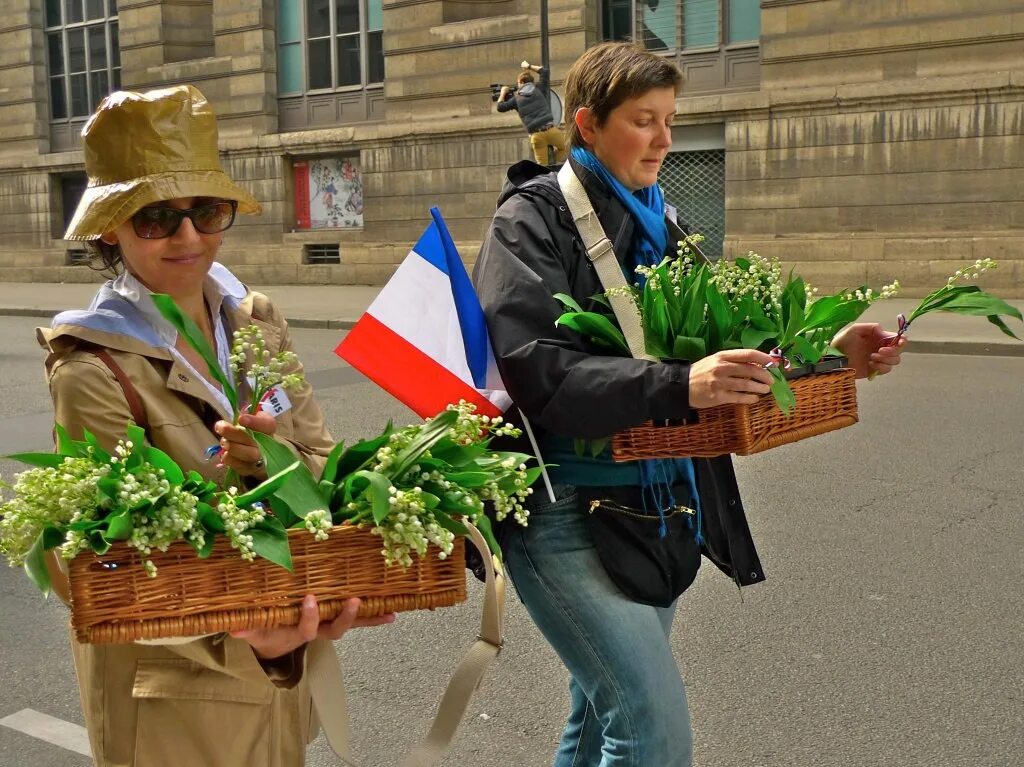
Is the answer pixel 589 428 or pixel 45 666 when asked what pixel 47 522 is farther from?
pixel 45 666

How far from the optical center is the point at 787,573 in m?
5.30

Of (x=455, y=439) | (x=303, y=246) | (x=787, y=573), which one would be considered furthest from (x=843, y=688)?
(x=303, y=246)

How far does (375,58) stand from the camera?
23.4 meters

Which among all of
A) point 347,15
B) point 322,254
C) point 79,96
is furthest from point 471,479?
point 79,96

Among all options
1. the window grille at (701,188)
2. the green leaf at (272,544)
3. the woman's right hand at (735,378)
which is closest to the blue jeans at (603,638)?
the woman's right hand at (735,378)

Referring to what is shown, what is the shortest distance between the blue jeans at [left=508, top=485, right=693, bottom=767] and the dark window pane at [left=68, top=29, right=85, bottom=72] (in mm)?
28189

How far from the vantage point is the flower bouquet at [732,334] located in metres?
2.34

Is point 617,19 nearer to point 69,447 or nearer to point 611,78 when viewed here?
point 611,78

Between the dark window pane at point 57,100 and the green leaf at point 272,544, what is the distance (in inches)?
1136

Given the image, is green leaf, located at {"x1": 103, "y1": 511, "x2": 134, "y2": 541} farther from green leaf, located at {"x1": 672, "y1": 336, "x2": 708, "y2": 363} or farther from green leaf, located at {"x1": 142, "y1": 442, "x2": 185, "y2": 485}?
green leaf, located at {"x1": 672, "y1": 336, "x2": 708, "y2": 363}

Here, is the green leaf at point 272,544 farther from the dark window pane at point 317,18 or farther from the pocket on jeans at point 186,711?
the dark window pane at point 317,18

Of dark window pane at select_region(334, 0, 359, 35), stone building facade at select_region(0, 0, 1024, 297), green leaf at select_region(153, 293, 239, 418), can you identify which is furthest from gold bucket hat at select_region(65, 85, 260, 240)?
dark window pane at select_region(334, 0, 359, 35)

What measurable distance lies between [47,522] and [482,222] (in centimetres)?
A: 2009

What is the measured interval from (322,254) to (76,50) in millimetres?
9184
